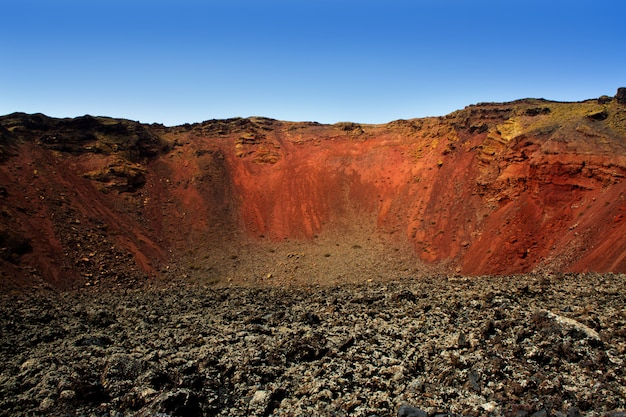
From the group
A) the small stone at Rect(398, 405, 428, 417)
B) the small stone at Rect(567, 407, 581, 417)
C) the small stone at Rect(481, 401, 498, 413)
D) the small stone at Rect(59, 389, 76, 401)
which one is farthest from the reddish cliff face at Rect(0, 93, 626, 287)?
the small stone at Rect(59, 389, 76, 401)

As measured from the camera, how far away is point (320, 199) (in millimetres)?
42125

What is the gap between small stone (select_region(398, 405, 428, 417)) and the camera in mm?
7273

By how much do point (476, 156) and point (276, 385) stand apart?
34381mm

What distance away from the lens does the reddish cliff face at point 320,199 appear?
83.3 feet

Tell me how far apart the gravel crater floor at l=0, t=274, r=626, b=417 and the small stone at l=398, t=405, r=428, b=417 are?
27 centimetres

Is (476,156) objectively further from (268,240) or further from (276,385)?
(276,385)

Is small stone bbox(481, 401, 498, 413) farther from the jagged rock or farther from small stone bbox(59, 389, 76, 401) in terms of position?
the jagged rock

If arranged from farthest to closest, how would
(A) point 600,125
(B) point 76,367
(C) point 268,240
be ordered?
(C) point 268,240, (A) point 600,125, (B) point 76,367

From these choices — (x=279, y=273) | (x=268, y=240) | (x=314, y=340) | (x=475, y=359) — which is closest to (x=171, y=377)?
(x=314, y=340)

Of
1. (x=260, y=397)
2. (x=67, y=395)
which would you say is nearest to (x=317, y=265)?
(x=260, y=397)

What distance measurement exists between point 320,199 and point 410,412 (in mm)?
35113

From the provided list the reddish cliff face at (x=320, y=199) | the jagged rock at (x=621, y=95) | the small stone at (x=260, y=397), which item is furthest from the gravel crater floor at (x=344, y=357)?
the jagged rock at (x=621, y=95)

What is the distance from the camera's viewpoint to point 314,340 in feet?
36.8

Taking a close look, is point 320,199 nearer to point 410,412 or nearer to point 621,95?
point 621,95
